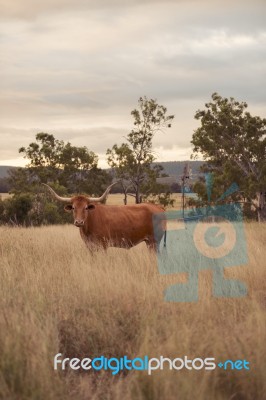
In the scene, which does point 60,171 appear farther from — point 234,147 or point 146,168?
point 234,147

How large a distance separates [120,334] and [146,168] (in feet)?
117

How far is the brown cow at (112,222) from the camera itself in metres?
9.67

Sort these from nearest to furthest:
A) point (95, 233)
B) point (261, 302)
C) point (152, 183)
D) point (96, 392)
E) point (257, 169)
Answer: point (96, 392) < point (261, 302) < point (95, 233) < point (257, 169) < point (152, 183)

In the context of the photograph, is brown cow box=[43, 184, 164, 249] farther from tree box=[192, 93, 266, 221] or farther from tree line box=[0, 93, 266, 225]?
tree box=[192, 93, 266, 221]

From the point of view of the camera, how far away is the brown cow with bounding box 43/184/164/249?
967 centimetres

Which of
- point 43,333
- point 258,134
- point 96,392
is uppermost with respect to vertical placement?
point 258,134

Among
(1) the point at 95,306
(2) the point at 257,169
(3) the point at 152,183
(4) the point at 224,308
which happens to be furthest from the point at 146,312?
(3) the point at 152,183

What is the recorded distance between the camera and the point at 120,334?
15.1 ft

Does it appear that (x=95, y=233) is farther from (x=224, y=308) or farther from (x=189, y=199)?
(x=189, y=199)

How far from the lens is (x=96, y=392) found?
377cm

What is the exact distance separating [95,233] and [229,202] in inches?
868

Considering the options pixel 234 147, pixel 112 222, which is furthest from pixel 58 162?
pixel 112 222

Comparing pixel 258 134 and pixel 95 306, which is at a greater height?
pixel 258 134

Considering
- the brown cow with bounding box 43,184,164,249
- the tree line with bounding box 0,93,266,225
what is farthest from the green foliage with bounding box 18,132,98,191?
the brown cow with bounding box 43,184,164,249
